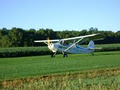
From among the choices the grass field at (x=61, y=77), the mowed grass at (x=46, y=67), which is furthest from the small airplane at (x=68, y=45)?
the grass field at (x=61, y=77)

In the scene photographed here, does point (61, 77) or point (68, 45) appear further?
point (68, 45)

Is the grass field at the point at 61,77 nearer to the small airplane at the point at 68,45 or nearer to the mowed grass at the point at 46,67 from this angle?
the mowed grass at the point at 46,67

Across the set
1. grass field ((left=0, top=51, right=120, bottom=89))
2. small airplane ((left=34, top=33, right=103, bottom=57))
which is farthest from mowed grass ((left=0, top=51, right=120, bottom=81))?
small airplane ((left=34, top=33, right=103, bottom=57))

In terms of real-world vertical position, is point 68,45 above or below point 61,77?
above

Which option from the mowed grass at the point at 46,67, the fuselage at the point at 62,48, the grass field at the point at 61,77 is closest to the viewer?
the grass field at the point at 61,77

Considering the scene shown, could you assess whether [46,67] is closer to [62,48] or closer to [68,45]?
[62,48]

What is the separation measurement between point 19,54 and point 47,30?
55320 millimetres

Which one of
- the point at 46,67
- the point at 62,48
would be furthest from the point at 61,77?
the point at 62,48

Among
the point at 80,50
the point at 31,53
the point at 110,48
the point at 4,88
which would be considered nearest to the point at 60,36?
the point at 110,48

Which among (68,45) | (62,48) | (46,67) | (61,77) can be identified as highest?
(68,45)

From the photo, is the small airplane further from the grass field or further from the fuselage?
the grass field

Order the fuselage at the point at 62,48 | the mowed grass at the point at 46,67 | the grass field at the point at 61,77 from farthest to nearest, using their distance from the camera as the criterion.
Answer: the fuselage at the point at 62,48
the mowed grass at the point at 46,67
the grass field at the point at 61,77

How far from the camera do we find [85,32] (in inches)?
4235

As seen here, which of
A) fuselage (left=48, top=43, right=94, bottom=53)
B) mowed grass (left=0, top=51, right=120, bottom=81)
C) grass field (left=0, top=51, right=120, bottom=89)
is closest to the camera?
grass field (left=0, top=51, right=120, bottom=89)
